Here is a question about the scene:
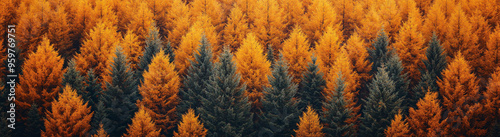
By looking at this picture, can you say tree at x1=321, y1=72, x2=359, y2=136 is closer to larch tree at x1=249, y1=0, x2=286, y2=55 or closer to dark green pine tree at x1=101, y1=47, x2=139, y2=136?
larch tree at x1=249, y1=0, x2=286, y2=55

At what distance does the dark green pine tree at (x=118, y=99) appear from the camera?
87.8ft

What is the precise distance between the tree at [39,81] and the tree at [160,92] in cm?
851

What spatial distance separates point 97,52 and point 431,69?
1247 inches

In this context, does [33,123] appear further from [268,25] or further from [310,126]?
[268,25]

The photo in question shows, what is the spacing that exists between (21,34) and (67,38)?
4420mm

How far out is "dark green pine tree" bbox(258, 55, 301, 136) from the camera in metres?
26.4

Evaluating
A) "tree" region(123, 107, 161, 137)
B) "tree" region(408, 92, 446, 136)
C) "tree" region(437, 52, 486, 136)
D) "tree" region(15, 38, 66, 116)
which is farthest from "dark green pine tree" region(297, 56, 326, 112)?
"tree" region(15, 38, 66, 116)

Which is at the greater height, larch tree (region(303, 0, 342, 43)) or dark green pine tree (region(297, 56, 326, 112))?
larch tree (region(303, 0, 342, 43))

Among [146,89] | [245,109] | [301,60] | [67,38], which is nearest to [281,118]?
[245,109]

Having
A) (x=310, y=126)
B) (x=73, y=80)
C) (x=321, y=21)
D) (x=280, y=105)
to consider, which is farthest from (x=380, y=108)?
(x=73, y=80)

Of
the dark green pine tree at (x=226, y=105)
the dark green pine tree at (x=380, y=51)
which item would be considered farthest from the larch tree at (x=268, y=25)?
the dark green pine tree at (x=226, y=105)

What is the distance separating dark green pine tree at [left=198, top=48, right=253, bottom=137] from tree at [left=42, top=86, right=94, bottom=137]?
9.44 meters

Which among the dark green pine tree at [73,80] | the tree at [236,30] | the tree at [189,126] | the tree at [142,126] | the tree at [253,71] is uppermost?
the tree at [236,30]

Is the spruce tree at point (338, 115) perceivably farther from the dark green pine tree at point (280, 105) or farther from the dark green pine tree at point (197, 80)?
the dark green pine tree at point (197, 80)
